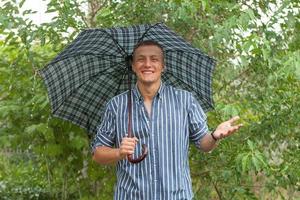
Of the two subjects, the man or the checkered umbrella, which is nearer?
the man

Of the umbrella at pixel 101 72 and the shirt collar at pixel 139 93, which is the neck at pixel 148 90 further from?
the umbrella at pixel 101 72

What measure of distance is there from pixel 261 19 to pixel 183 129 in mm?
1317

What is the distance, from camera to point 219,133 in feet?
8.91

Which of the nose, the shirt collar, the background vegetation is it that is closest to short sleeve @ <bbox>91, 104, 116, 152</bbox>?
the shirt collar

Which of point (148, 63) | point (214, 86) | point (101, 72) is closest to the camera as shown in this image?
point (148, 63)

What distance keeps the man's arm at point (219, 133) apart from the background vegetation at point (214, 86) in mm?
498

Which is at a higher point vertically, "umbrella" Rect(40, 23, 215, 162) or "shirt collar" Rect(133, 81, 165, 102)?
"umbrella" Rect(40, 23, 215, 162)

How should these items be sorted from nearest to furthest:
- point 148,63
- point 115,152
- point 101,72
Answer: point 115,152
point 148,63
point 101,72

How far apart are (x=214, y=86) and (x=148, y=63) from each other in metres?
1.54

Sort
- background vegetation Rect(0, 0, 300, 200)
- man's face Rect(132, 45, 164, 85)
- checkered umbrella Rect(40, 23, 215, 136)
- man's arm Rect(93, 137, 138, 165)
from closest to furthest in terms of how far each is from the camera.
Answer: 1. man's arm Rect(93, 137, 138, 165)
2. man's face Rect(132, 45, 164, 85)
3. checkered umbrella Rect(40, 23, 215, 136)
4. background vegetation Rect(0, 0, 300, 200)

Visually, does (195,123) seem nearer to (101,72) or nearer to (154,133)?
(154,133)

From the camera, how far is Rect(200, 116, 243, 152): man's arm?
269 centimetres

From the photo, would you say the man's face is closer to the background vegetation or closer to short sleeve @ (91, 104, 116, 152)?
short sleeve @ (91, 104, 116, 152)

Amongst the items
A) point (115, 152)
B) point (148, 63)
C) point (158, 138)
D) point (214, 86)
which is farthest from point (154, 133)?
point (214, 86)
